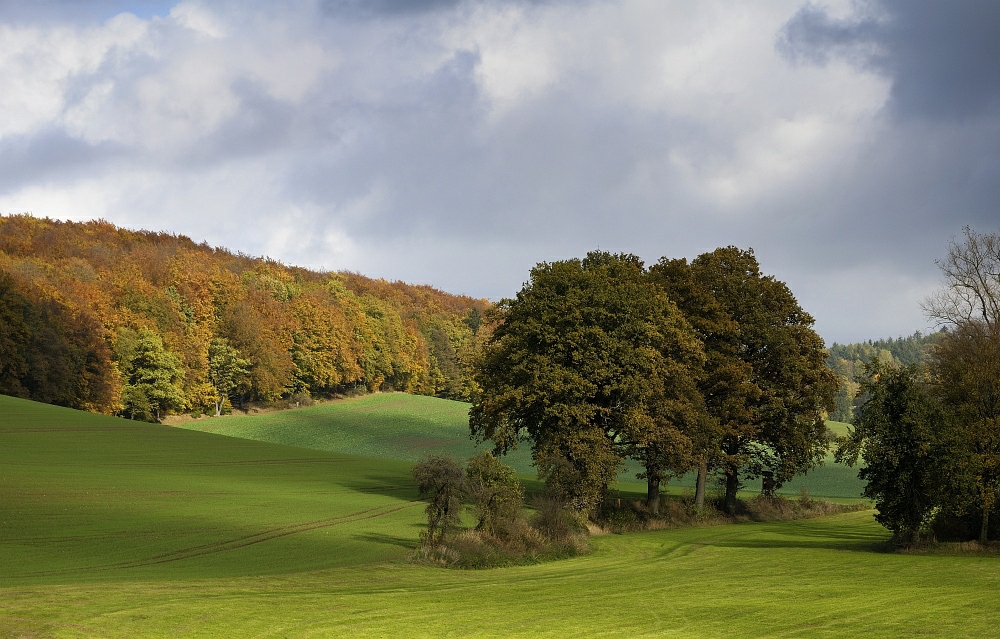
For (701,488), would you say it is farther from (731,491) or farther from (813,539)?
(813,539)

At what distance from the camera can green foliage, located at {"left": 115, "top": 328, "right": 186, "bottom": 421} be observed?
345 feet

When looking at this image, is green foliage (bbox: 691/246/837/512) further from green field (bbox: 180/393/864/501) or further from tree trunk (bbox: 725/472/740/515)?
green field (bbox: 180/393/864/501)

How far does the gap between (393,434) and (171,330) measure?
30313mm

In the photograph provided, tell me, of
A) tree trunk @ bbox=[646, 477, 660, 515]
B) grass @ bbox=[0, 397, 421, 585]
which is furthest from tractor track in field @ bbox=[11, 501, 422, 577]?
tree trunk @ bbox=[646, 477, 660, 515]

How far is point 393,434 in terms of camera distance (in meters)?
110

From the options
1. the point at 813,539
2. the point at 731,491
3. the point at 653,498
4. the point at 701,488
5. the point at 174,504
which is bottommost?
the point at 813,539

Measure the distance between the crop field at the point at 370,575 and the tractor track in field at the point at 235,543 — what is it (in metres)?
0.11

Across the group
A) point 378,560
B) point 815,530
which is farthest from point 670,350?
point 378,560

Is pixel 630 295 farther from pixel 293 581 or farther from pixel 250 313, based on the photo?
pixel 250 313

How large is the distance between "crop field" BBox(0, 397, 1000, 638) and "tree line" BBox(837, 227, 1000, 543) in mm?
2256

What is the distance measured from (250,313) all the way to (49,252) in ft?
91.4

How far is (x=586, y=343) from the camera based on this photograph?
2009 inches

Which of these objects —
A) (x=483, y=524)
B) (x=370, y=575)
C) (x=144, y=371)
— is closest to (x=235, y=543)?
(x=370, y=575)

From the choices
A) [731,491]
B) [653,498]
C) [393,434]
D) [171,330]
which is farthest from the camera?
[171,330]
